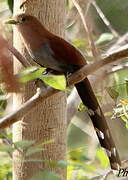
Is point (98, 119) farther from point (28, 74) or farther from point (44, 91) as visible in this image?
point (28, 74)

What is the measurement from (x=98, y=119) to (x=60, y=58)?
0.22 meters

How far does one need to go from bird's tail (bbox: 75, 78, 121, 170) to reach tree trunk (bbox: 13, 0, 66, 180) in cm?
10

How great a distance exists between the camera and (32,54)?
1.37 m

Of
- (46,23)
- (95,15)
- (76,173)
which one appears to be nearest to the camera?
(46,23)

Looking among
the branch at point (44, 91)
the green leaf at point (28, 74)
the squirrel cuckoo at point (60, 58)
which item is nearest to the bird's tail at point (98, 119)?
the squirrel cuckoo at point (60, 58)

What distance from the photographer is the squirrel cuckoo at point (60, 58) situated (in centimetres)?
132

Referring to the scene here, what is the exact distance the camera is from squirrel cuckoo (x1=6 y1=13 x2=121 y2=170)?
1.32 m

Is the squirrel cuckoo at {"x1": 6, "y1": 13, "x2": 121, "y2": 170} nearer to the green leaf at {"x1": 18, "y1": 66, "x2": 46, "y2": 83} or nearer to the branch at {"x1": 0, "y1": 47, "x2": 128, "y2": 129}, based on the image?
the branch at {"x1": 0, "y1": 47, "x2": 128, "y2": 129}

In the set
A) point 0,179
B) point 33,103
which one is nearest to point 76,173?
point 0,179

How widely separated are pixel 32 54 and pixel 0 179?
491 millimetres

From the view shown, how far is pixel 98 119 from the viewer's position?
1.37m

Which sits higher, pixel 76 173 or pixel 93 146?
pixel 76 173

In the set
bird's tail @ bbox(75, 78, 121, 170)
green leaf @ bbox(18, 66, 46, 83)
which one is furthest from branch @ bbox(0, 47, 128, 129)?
bird's tail @ bbox(75, 78, 121, 170)

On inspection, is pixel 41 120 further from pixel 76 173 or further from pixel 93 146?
pixel 93 146
